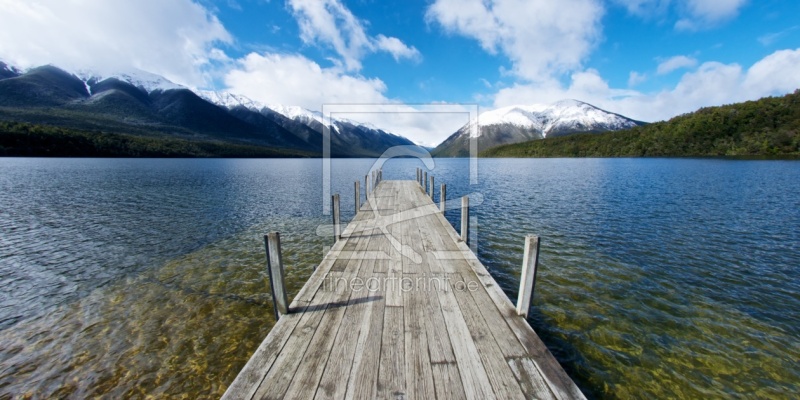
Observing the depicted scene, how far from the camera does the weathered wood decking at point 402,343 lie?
3971 mm

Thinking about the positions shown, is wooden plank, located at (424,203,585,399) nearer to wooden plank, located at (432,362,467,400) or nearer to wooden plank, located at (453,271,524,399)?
wooden plank, located at (453,271,524,399)

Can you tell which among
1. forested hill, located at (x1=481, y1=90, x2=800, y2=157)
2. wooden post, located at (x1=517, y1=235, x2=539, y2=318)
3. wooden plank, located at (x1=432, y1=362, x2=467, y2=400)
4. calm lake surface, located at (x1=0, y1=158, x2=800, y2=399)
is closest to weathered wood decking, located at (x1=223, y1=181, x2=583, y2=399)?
wooden plank, located at (x1=432, y1=362, x2=467, y2=400)

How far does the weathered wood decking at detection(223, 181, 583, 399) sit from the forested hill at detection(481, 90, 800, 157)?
13382 centimetres

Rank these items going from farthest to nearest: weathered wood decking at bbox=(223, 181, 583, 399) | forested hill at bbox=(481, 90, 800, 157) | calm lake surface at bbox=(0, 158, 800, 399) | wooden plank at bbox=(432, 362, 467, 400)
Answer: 1. forested hill at bbox=(481, 90, 800, 157)
2. calm lake surface at bbox=(0, 158, 800, 399)
3. weathered wood decking at bbox=(223, 181, 583, 399)
4. wooden plank at bbox=(432, 362, 467, 400)

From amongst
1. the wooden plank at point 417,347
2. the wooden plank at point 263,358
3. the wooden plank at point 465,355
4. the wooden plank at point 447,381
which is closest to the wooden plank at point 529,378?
the wooden plank at point 465,355

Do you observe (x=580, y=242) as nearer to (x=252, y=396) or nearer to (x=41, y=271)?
(x=252, y=396)

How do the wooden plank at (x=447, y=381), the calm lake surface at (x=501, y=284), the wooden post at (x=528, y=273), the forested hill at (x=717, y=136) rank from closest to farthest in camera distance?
the wooden plank at (x=447, y=381) → the wooden post at (x=528, y=273) → the calm lake surface at (x=501, y=284) → the forested hill at (x=717, y=136)

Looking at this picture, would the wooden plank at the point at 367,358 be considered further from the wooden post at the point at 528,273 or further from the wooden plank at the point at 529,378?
the wooden post at the point at 528,273

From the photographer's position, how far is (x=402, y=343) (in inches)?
196

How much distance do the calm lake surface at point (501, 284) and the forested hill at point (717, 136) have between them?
12182 cm

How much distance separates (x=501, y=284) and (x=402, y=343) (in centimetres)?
Result: 587

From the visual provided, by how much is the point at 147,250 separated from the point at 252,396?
1293 centimetres

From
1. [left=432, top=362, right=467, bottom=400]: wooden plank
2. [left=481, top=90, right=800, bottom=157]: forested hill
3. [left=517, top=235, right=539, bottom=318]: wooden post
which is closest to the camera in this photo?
[left=432, top=362, right=467, bottom=400]: wooden plank

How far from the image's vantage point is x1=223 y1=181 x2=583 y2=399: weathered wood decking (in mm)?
3971
